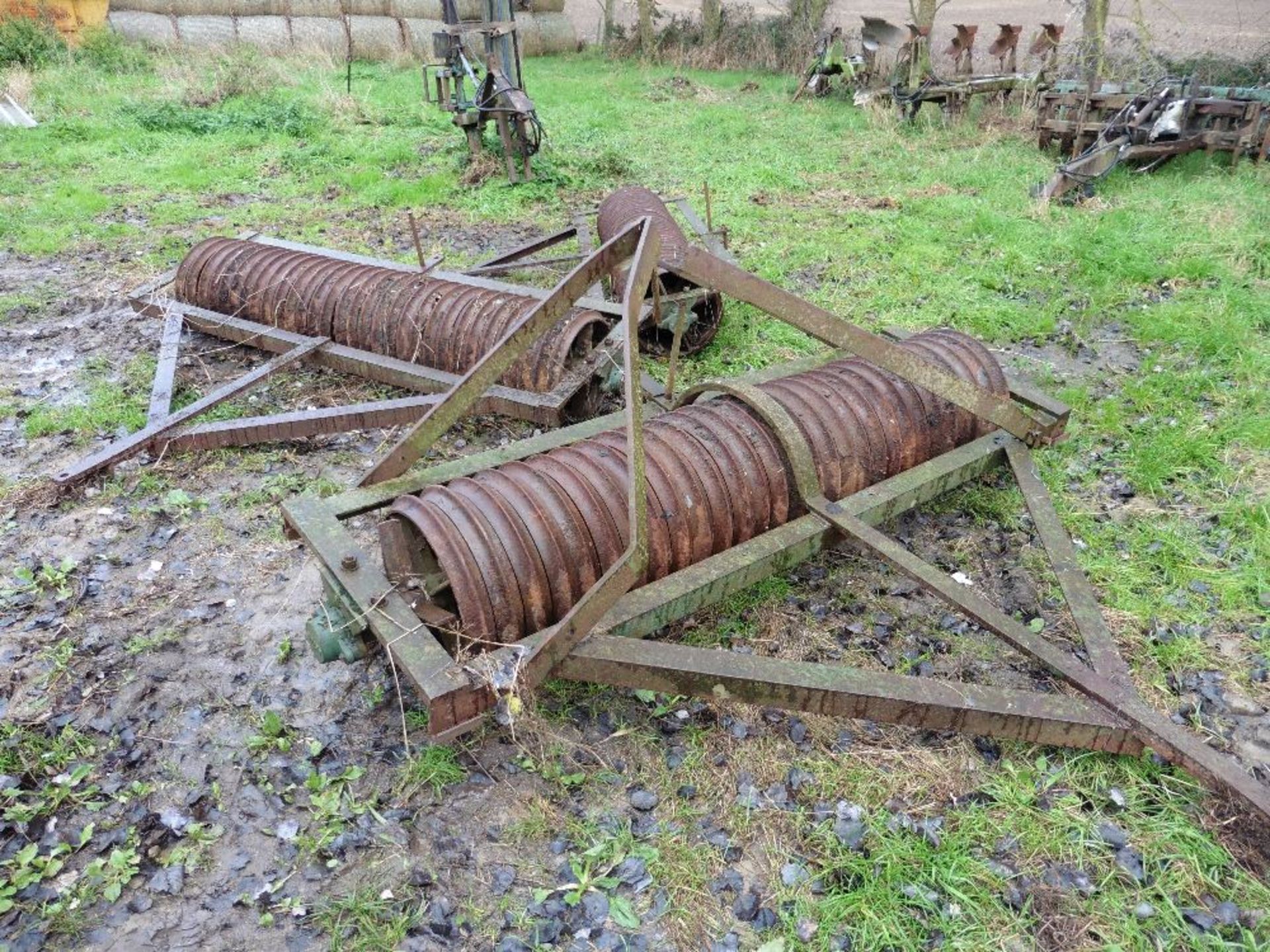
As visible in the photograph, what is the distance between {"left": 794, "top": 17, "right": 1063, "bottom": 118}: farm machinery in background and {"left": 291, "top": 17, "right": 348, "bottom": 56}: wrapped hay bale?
→ 10.2 m

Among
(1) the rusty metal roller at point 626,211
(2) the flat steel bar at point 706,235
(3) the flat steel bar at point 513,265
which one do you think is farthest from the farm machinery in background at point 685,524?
(2) the flat steel bar at point 706,235

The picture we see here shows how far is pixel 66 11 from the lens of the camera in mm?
15836

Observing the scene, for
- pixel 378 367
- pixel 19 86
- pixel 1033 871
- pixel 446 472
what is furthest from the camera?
pixel 19 86

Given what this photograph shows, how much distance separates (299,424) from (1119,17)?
1673 centimetres

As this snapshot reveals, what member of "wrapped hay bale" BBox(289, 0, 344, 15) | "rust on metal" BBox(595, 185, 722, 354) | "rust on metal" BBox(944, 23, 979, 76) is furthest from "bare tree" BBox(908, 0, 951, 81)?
"wrapped hay bale" BBox(289, 0, 344, 15)

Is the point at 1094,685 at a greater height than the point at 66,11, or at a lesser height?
lesser

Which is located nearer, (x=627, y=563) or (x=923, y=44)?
(x=627, y=563)

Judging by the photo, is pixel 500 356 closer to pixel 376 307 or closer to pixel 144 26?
pixel 376 307

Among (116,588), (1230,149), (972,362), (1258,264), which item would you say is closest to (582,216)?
(972,362)

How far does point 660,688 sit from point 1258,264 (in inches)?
287

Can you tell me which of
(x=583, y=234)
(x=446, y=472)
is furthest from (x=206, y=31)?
(x=446, y=472)

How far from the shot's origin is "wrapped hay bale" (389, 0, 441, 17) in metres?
19.0

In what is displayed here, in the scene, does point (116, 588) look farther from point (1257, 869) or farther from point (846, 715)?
point (1257, 869)

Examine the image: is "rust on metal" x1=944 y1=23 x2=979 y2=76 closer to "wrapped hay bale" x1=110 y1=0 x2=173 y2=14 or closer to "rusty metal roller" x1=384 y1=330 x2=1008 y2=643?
"rusty metal roller" x1=384 y1=330 x2=1008 y2=643
